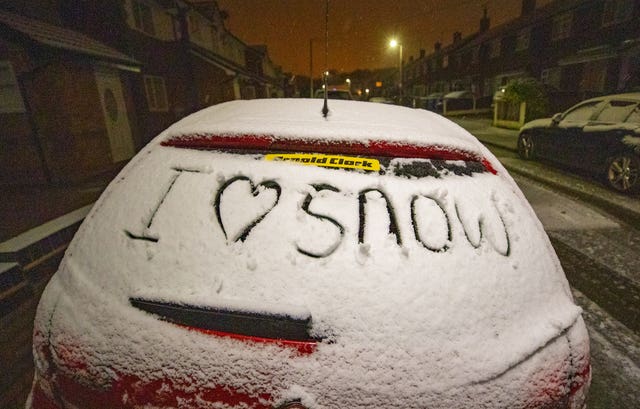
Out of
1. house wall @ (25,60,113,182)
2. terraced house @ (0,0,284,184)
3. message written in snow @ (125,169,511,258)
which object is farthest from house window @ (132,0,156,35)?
message written in snow @ (125,169,511,258)

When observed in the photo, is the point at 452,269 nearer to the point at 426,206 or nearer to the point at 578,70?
the point at 426,206

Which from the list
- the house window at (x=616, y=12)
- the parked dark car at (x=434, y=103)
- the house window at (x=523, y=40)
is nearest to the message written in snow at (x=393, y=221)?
the house window at (x=616, y=12)

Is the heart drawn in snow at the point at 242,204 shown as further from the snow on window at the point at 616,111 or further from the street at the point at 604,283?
the snow on window at the point at 616,111

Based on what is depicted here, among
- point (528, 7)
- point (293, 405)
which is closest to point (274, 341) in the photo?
point (293, 405)

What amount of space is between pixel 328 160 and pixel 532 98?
18985 mm

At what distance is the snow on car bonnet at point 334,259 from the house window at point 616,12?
2748 centimetres

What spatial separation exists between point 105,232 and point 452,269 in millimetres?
1156

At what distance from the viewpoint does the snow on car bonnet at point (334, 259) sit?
96 centimetres

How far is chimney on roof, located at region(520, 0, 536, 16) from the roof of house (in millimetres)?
37406

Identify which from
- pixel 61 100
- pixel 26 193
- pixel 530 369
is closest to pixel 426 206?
pixel 530 369

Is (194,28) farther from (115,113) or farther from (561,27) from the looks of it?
(561,27)

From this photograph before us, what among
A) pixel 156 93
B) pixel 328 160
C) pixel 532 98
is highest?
pixel 156 93

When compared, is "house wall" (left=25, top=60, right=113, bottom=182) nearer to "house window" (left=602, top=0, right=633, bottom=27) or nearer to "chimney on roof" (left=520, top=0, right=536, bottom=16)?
"house window" (left=602, top=0, right=633, bottom=27)

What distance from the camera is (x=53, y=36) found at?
8578 millimetres
